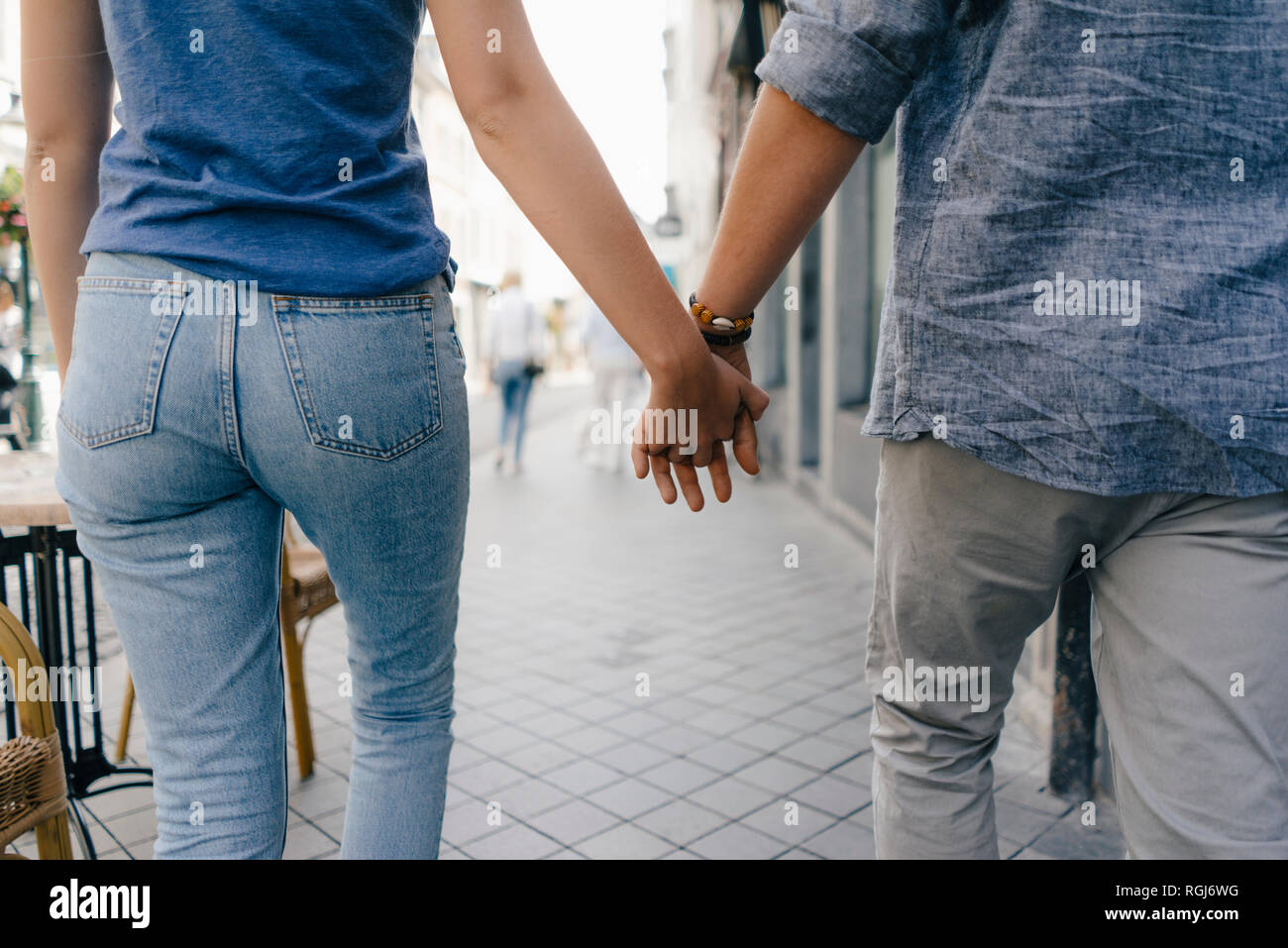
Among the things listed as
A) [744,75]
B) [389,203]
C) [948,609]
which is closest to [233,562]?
[389,203]

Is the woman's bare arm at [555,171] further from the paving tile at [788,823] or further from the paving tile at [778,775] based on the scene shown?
the paving tile at [778,775]

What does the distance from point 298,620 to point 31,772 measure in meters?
1.33

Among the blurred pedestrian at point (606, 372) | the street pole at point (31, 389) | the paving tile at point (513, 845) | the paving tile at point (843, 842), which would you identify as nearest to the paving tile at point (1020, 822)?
the paving tile at point (843, 842)

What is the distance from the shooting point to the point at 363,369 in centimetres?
122

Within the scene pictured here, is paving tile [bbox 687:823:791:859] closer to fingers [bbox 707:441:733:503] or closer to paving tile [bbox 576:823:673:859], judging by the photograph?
paving tile [bbox 576:823:673:859]

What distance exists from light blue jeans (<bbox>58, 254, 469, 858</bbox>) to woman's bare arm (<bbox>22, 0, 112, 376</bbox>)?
0.28 metres

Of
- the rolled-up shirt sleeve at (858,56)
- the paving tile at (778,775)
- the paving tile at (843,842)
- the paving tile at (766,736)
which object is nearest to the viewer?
the rolled-up shirt sleeve at (858,56)

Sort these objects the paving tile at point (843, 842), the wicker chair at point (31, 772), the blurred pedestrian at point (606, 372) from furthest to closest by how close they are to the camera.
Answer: the blurred pedestrian at point (606, 372) < the paving tile at point (843, 842) < the wicker chair at point (31, 772)

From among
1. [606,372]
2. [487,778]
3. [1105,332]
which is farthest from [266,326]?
[606,372]

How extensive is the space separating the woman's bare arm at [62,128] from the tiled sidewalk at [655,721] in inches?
Result: 71.0

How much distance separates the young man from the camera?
1.21 meters

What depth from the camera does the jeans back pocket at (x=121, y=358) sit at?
118 cm

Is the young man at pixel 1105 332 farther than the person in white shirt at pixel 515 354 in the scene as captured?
No
